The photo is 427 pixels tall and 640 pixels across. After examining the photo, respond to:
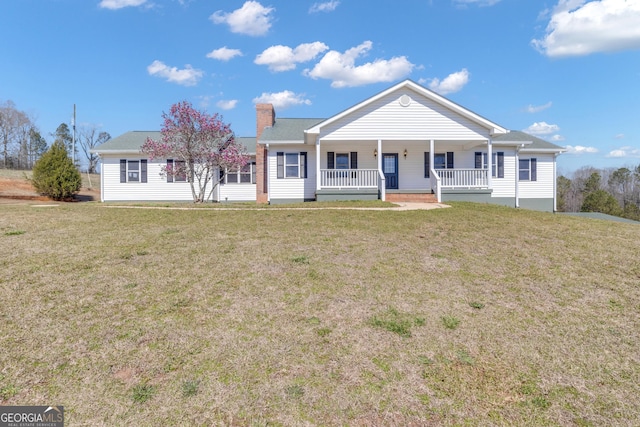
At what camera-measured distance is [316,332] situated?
4195 millimetres

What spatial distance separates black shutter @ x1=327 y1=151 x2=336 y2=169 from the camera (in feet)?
62.7

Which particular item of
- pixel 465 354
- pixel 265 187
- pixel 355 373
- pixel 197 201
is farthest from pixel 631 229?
pixel 197 201

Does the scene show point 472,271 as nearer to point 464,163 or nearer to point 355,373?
point 355,373

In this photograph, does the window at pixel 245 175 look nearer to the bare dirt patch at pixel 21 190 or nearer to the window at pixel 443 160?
the window at pixel 443 160

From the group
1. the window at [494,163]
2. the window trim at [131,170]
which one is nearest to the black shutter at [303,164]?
the window at [494,163]

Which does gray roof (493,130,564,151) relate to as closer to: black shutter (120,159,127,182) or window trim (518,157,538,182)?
window trim (518,157,538,182)

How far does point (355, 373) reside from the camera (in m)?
3.54

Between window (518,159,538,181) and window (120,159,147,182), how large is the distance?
2176 cm

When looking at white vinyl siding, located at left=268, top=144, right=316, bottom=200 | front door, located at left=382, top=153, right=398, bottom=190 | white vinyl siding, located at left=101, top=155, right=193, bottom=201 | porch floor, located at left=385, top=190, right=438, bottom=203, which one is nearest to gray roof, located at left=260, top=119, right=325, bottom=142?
white vinyl siding, located at left=268, top=144, right=316, bottom=200

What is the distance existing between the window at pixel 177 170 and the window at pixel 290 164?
5.36m

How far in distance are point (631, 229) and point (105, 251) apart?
47.0 ft

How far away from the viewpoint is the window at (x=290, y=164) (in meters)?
18.7

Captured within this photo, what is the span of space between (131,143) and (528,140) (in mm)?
23036

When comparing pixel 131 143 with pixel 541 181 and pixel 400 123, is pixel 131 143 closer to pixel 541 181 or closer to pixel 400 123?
pixel 400 123
